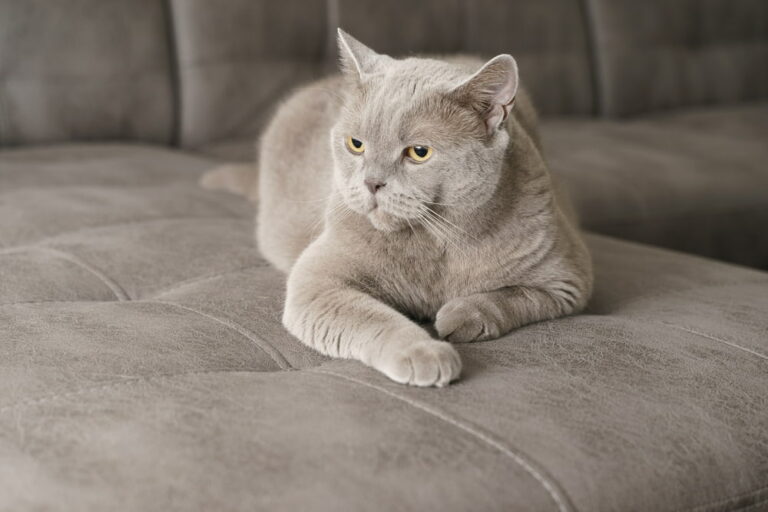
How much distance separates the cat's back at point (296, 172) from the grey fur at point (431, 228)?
0.14 metres

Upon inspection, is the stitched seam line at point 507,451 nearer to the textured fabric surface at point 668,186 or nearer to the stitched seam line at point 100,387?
the stitched seam line at point 100,387

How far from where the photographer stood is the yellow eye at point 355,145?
130 centimetres

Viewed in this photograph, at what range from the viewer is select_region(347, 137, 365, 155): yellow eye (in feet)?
4.26

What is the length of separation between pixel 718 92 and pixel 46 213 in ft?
8.59

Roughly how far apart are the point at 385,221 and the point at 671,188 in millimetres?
1362

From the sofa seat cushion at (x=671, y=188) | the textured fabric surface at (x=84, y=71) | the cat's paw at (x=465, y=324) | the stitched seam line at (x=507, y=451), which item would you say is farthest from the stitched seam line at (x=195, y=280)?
the textured fabric surface at (x=84, y=71)

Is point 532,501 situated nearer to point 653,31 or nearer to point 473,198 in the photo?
point 473,198

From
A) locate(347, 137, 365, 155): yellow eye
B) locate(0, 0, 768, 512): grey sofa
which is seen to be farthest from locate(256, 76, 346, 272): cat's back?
locate(347, 137, 365, 155): yellow eye

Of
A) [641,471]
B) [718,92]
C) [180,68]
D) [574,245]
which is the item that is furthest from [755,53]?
[641,471]

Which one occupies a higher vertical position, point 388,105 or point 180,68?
point 388,105

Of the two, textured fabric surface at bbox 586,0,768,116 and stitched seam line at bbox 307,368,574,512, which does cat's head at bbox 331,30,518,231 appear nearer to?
stitched seam line at bbox 307,368,574,512

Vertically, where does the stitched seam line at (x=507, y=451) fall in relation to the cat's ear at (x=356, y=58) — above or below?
below

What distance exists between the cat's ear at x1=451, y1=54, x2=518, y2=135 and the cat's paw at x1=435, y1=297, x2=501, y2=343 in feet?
0.80

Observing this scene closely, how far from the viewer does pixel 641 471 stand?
95 cm
